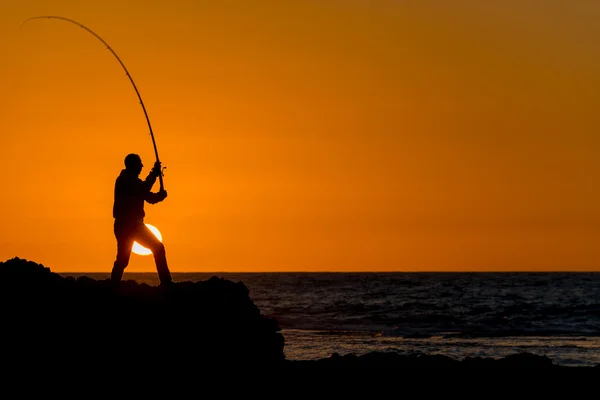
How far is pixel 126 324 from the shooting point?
12.2m

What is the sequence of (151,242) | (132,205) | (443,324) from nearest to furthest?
(132,205) < (151,242) < (443,324)

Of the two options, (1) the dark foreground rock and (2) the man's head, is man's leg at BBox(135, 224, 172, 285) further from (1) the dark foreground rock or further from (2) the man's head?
(2) the man's head

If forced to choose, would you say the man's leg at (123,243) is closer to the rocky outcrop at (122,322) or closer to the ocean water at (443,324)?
the rocky outcrop at (122,322)

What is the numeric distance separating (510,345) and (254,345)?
57.2ft

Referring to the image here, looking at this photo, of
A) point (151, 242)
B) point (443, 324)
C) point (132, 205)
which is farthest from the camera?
point (443, 324)

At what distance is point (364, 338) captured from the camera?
3158cm

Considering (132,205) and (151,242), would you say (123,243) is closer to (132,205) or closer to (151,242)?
(151,242)

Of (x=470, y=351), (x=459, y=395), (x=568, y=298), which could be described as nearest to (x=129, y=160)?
(x=459, y=395)

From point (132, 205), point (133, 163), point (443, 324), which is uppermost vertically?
point (133, 163)

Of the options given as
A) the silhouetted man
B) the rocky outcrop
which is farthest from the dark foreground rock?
the silhouetted man

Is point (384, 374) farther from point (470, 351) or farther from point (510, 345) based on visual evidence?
point (510, 345)

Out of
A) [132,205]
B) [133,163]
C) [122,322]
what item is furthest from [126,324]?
[133,163]

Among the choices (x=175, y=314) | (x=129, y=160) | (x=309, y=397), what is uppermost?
(x=129, y=160)

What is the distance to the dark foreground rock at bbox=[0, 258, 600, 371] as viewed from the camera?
11672mm
